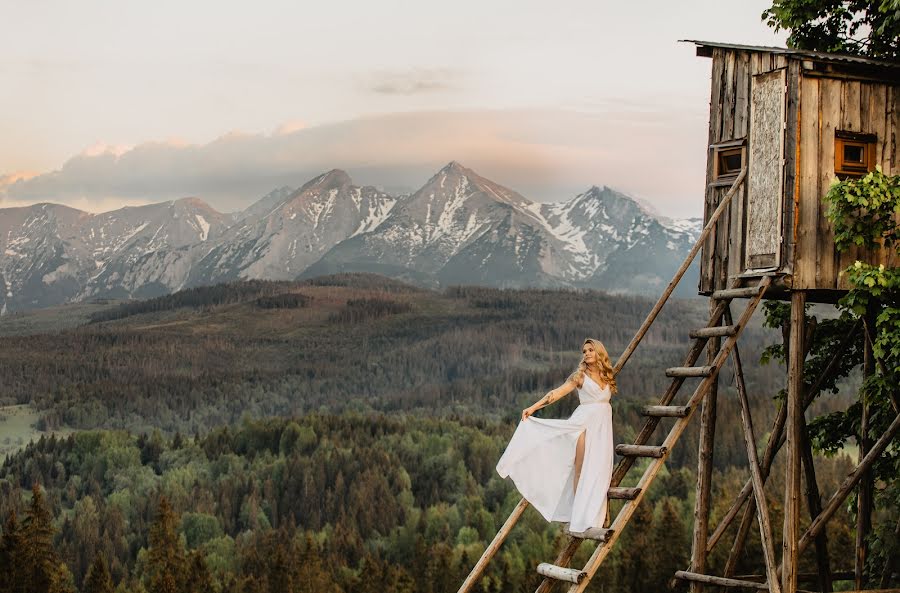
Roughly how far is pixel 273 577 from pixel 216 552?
38927mm

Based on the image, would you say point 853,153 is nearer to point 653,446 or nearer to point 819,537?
point 653,446

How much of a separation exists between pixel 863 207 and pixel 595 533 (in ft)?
Result: 22.1

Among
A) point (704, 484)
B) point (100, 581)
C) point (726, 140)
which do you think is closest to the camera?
point (726, 140)

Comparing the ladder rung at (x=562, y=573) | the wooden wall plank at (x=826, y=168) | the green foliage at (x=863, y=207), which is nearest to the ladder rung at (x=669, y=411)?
the ladder rung at (x=562, y=573)

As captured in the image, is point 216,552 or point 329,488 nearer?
point 216,552

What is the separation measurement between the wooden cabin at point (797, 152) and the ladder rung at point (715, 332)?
124cm

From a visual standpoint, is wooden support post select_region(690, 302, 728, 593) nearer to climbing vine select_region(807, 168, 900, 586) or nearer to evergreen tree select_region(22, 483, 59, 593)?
climbing vine select_region(807, 168, 900, 586)

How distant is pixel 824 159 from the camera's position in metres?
22.6

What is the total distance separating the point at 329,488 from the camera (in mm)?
179125

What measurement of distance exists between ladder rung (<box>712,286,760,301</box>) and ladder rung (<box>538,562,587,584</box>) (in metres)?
4.93

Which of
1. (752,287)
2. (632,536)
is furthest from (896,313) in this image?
(632,536)

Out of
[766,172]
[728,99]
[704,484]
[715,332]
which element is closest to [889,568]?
[704,484]

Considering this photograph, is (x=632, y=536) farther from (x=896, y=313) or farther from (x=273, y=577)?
(x=896, y=313)

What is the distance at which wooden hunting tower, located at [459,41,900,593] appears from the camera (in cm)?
2170
